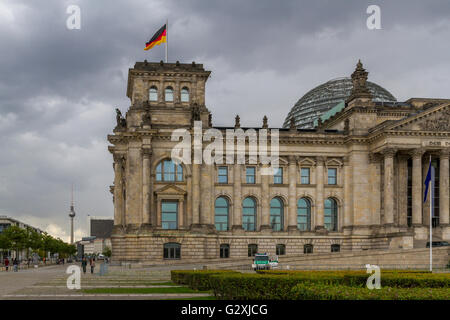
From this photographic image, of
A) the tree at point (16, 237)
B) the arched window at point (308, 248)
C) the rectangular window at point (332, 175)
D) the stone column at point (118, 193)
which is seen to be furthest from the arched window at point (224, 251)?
the tree at point (16, 237)

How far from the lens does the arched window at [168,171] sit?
80.9 m

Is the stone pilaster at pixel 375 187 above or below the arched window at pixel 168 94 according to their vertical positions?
below

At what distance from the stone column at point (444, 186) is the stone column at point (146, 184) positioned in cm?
3430

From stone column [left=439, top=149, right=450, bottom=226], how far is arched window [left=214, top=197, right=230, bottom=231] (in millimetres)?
25326

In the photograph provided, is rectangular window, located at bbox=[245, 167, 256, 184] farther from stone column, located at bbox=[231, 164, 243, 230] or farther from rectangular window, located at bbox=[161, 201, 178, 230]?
rectangular window, located at bbox=[161, 201, 178, 230]

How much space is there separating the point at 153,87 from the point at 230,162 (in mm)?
13109

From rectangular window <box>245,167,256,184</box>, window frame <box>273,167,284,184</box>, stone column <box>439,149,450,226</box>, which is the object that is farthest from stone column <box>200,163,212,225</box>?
stone column <box>439,149,450,226</box>

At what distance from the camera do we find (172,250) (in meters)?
78.9

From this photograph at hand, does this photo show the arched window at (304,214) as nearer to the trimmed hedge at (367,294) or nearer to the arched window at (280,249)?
the arched window at (280,249)

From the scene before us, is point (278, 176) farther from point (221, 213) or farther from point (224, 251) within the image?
point (224, 251)

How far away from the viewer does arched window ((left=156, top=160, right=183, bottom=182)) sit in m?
80.9

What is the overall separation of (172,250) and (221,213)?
8.11 metres
